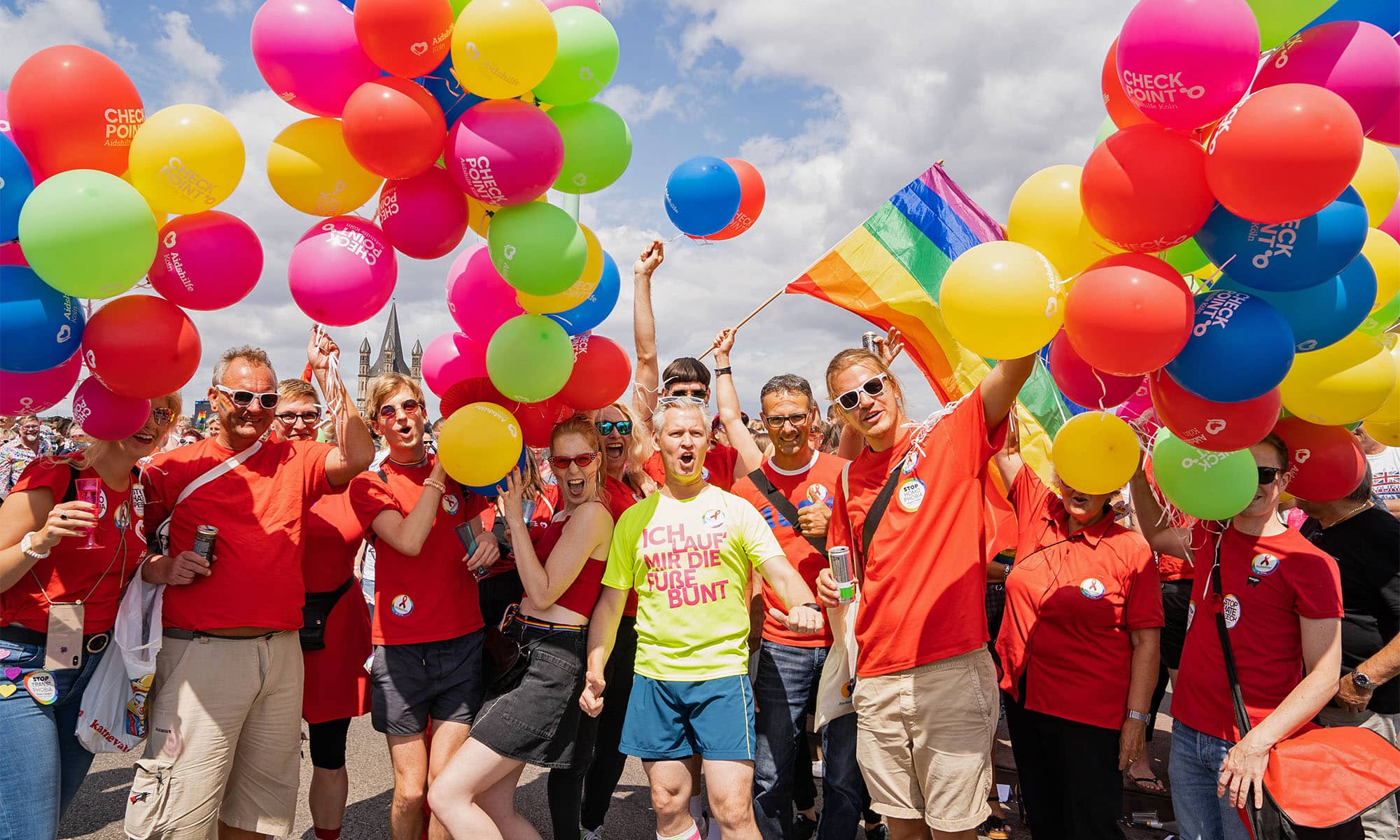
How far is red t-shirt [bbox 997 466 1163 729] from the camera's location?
339 centimetres

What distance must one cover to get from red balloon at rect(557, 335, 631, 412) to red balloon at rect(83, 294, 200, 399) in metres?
1.45

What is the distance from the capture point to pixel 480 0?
2.89 m

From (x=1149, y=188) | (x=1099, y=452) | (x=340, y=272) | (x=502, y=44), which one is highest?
(x=502, y=44)

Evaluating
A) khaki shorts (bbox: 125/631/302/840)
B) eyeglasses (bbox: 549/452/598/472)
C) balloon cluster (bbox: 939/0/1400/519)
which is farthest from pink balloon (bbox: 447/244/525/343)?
balloon cluster (bbox: 939/0/1400/519)

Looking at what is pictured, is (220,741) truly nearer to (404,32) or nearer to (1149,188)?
(404,32)

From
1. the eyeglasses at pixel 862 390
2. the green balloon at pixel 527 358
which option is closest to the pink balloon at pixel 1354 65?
the eyeglasses at pixel 862 390

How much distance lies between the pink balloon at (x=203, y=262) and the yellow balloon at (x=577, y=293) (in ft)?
3.30

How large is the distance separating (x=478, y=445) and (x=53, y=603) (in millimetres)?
1555

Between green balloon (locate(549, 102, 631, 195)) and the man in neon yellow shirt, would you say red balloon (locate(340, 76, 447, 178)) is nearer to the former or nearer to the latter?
green balloon (locate(549, 102, 631, 195))

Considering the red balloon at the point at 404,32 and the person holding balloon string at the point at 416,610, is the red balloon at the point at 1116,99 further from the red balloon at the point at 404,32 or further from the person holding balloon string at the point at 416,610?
the person holding balloon string at the point at 416,610

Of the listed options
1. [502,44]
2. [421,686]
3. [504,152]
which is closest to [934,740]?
[421,686]

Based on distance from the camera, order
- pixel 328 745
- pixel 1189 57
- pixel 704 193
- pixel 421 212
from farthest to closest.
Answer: pixel 704 193 → pixel 328 745 → pixel 421 212 → pixel 1189 57

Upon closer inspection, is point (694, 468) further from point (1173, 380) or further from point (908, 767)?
point (1173, 380)

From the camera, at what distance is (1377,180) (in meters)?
2.42
